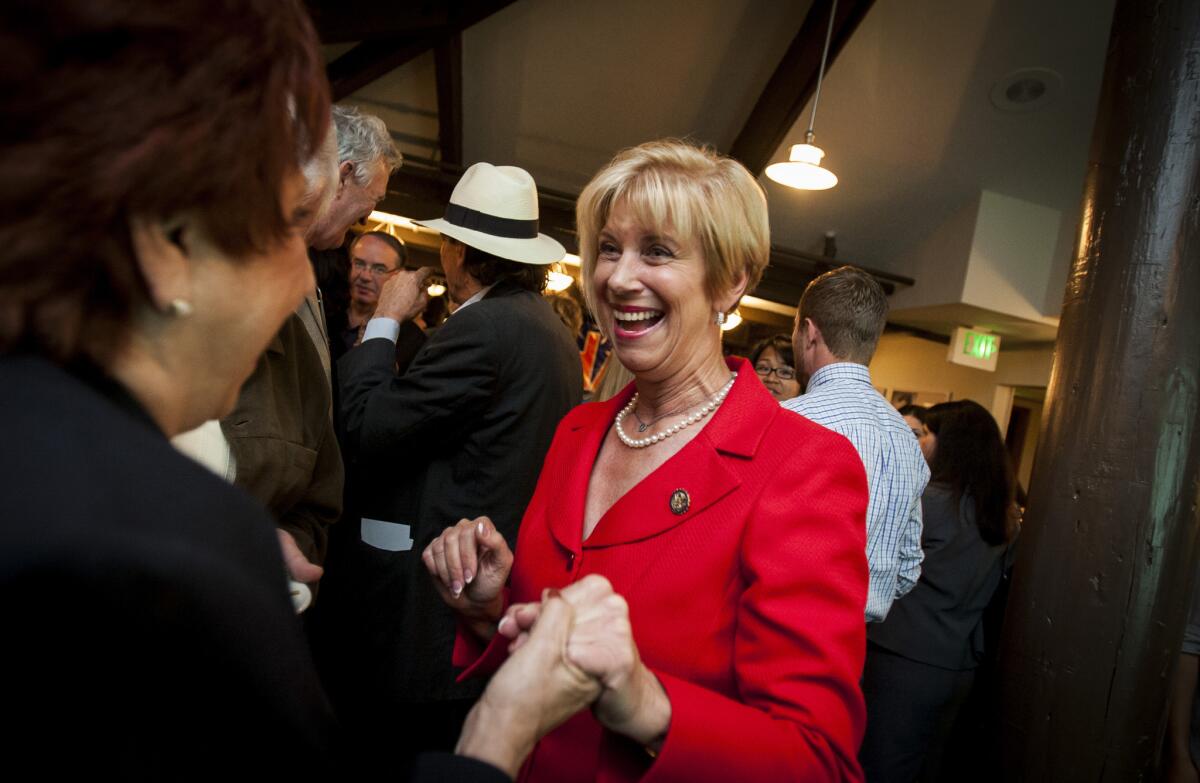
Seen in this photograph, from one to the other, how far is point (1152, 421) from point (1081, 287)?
0.42 m

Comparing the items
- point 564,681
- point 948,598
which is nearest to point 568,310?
point 948,598

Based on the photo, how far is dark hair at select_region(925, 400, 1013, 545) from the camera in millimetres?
3012

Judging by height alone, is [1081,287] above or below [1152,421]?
above

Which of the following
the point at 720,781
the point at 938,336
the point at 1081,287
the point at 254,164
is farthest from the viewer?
the point at 938,336

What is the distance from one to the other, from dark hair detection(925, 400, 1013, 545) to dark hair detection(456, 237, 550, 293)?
6.56 ft

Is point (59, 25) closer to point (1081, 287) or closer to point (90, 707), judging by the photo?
point (90, 707)

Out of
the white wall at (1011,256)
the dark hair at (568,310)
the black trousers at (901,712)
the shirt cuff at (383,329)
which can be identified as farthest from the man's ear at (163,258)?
the white wall at (1011,256)

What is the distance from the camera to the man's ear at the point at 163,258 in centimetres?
50

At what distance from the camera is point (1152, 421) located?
1.89 meters

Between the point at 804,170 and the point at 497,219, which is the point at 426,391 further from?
the point at 804,170

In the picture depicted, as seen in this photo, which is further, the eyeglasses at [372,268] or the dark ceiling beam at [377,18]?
the dark ceiling beam at [377,18]

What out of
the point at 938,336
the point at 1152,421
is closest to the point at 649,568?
the point at 1152,421

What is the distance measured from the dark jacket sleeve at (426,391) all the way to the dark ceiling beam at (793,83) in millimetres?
5121

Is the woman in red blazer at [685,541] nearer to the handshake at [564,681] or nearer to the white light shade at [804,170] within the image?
the handshake at [564,681]
